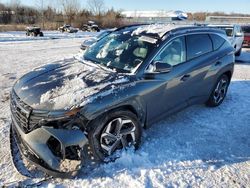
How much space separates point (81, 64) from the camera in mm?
4367

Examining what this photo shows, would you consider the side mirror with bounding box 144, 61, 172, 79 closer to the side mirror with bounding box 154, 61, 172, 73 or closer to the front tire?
the side mirror with bounding box 154, 61, 172, 73

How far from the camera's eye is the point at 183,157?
391cm

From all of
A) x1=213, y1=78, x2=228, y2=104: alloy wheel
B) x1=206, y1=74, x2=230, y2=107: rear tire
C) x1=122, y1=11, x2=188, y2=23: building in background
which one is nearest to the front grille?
x1=206, y1=74, x2=230, y2=107: rear tire

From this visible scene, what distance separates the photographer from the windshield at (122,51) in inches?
161

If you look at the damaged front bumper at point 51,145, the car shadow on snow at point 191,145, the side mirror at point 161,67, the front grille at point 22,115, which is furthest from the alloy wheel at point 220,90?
the front grille at point 22,115

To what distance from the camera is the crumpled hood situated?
3.28 metres

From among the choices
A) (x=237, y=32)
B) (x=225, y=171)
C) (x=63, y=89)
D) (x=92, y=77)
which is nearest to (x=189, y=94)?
(x=225, y=171)

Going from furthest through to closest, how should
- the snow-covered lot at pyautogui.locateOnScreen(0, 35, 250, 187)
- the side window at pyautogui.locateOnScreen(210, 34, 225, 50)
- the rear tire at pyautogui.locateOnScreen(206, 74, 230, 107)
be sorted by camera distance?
1. the rear tire at pyautogui.locateOnScreen(206, 74, 230, 107)
2. the side window at pyautogui.locateOnScreen(210, 34, 225, 50)
3. the snow-covered lot at pyautogui.locateOnScreen(0, 35, 250, 187)

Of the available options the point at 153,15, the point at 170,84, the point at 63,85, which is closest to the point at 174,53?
the point at 170,84

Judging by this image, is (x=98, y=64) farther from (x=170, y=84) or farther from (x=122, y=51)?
(x=170, y=84)

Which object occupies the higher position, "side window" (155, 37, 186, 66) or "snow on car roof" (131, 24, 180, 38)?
"snow on car roof" (131, 24, 180, 38)

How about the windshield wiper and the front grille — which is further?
the windshield wiper

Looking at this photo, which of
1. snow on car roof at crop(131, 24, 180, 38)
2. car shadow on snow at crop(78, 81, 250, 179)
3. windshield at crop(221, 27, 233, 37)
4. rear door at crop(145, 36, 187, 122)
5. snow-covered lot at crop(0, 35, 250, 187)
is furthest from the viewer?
windshield at crop(221, 27, 233, 37)

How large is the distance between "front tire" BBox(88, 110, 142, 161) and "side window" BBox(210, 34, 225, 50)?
2.75 m
